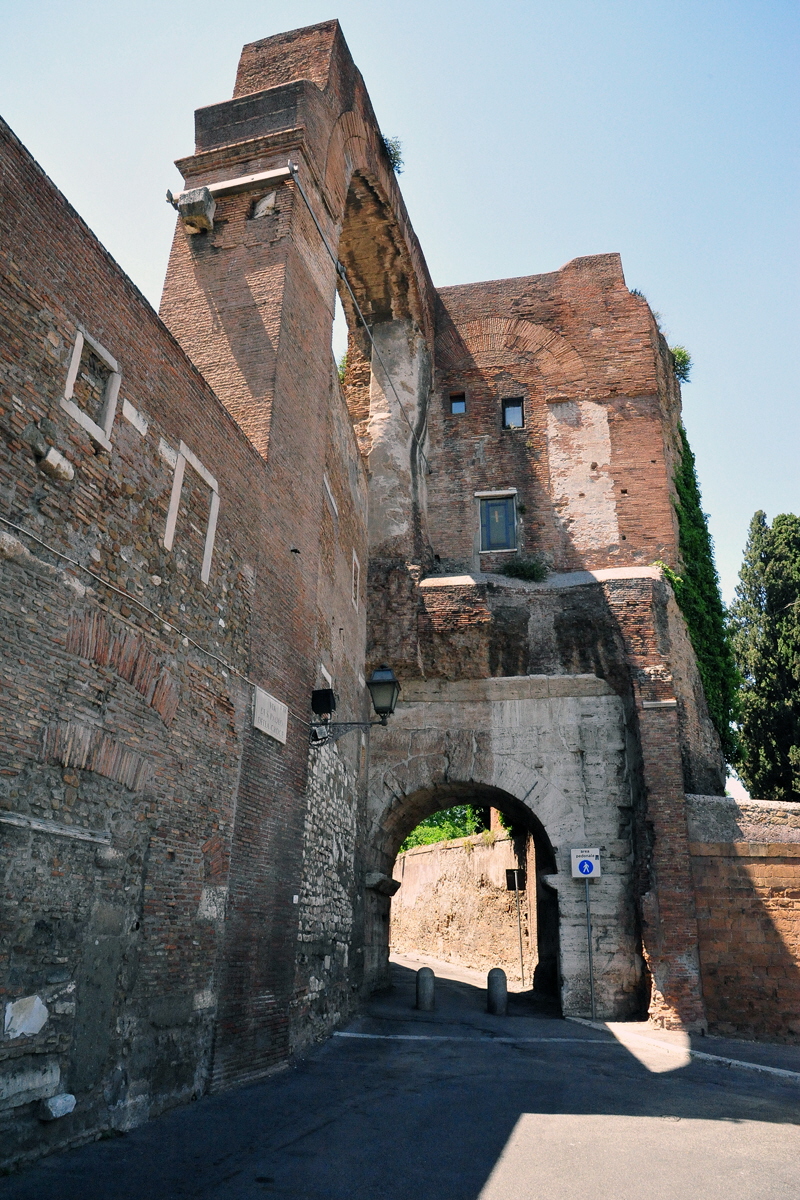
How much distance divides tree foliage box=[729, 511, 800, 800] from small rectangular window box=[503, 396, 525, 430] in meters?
7.33

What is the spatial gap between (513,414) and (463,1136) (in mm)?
12692

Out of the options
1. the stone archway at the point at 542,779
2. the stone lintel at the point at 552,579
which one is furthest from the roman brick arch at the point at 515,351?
the stone archway at the point at 542,779

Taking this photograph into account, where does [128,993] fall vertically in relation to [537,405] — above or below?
below

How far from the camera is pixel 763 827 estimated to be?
10.9 metres

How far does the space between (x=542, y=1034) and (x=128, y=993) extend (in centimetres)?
627

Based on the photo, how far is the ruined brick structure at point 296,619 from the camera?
4.86m

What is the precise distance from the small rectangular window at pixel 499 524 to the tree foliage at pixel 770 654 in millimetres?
7041

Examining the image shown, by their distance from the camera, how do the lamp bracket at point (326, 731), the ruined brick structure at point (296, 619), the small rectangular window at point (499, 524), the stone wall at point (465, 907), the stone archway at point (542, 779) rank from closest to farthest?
the ruined brick structure at point (296, 619)
the lamp bracket at point (326, 731)
the stone archway at point (542, 779)
the small rectangular window at point (499, 524)
the stone wall at point (465, 907)

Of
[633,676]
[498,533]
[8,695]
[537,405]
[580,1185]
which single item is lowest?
[580,1185]

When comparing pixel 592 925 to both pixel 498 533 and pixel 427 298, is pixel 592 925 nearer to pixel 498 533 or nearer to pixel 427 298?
pixel 498 533

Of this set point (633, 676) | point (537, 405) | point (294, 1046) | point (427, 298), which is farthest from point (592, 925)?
point (427, 298)

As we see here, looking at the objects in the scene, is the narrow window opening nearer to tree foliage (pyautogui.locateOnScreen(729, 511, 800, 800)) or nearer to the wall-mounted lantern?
the wall-mounted lantern

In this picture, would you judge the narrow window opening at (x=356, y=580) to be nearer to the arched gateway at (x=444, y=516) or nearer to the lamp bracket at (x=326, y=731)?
the arched gateway at (x=444, y=516)

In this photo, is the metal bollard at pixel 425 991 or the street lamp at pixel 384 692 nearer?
the street lamp at pixel 384 692
